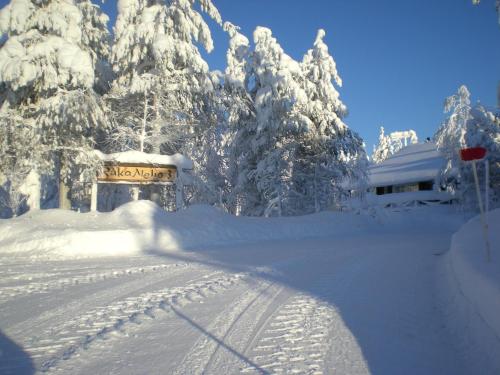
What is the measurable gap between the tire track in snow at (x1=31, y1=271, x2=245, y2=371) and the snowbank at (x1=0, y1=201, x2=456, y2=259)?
5129mm

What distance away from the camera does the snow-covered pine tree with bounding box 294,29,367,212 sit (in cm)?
2103

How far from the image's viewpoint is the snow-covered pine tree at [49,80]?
12156mm

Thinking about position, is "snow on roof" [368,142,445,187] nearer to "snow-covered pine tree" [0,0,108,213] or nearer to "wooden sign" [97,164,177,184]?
"wooden sign" [97,164,177,184]

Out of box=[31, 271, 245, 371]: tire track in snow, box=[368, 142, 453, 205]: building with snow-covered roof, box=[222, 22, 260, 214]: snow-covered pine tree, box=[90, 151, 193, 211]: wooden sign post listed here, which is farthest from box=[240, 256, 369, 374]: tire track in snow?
box=[368, 142, 453, 205]: building with snow-covered roof

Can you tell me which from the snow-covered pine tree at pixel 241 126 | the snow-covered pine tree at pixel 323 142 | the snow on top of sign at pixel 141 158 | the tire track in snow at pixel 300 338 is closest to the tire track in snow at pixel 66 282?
the tire track in snow at pixel 300 338

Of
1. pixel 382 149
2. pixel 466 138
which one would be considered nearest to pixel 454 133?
pixel 466 138

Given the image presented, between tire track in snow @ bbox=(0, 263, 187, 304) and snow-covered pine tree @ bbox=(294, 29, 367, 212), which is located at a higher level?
snow-covered pine tree @ bbox=(294, 29, 367, 212)

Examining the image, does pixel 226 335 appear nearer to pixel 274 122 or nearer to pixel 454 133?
pixel 274 122

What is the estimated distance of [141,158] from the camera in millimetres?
13930

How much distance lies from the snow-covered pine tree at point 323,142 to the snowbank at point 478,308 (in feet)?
52.4

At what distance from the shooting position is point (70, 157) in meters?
13.5

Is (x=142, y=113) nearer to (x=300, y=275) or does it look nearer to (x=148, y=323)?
(x=300, y=275)

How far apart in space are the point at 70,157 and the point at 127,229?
181 inches

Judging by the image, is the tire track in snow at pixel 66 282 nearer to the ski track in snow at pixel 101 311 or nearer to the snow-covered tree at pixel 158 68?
the ski track in snow at pixel 101 311
